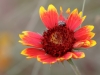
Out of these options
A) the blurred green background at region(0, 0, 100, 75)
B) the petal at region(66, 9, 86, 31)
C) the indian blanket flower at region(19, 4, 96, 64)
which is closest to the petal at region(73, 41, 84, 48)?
the indian blanket flower at region(19, 4, 96, 64)

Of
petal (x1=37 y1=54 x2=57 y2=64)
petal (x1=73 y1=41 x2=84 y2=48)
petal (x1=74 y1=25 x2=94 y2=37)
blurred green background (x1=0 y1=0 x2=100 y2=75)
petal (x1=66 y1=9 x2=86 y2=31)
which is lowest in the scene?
petal (x1=37 y1=54 x2=57 y2=64)

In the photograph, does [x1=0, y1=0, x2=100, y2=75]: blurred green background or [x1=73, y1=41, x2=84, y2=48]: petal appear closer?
[x1=73, y1=41, x2=84, y2=48]: petal

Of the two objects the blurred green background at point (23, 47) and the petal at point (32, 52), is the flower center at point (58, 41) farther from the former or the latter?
the blurred green background at point (23, 47)

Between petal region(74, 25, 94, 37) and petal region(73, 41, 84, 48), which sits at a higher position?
petal region(74, 25, 94, 37)

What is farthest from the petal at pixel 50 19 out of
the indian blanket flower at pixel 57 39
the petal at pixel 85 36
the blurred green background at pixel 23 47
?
the blurred green background at pixel 23 47

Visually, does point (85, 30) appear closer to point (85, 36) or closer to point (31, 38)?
point (85, 36)

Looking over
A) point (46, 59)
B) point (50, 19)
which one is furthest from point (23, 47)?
point (46, 59)

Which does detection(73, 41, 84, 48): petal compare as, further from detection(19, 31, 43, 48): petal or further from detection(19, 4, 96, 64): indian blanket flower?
detection(19, 31, 43, 48): petal

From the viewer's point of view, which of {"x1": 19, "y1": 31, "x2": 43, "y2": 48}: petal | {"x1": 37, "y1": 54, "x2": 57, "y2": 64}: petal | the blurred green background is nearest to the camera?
{"x1": 37, "y1": 54, "x2": 57, "y2": 64}: petal
